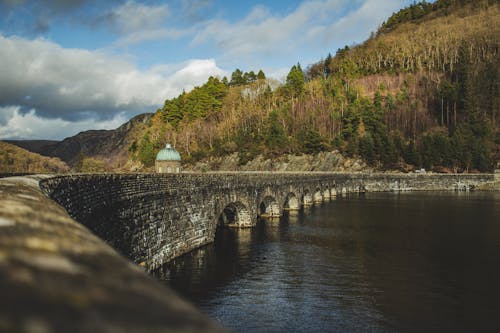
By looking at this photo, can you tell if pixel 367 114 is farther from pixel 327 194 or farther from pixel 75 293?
pixel 75 293

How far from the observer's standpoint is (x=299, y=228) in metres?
35.3

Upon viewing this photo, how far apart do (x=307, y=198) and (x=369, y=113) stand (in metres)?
49.7

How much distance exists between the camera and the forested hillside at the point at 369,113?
89.9 m

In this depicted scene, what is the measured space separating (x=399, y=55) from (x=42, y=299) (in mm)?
151505

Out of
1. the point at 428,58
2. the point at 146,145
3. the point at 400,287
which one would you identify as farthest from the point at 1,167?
the point at 428,58

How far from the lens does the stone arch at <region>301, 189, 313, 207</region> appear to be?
5453 centimetres

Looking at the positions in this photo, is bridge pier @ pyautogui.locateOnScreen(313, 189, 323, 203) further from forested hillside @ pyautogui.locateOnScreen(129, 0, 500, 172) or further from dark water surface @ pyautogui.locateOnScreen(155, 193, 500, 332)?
forested hillside @ pyautogui.locateOnScreen(129, 0, 500, 172)

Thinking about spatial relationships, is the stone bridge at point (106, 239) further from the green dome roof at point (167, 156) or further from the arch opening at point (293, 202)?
the green dome roof at point (167, 156)

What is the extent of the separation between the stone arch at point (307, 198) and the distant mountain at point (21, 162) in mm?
34557

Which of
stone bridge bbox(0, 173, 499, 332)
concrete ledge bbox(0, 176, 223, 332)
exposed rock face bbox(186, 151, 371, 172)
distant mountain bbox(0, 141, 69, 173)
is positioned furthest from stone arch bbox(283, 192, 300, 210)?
concrete ledge bbox(0, 176, 223, 332)

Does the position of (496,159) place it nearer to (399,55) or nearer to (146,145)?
(399,55)

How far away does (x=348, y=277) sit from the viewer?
20922 millimetres

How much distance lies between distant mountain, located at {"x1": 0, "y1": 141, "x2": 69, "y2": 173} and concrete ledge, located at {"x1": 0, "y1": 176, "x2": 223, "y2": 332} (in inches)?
864

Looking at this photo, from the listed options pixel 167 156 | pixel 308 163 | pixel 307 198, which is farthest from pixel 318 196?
pixel 308 163
